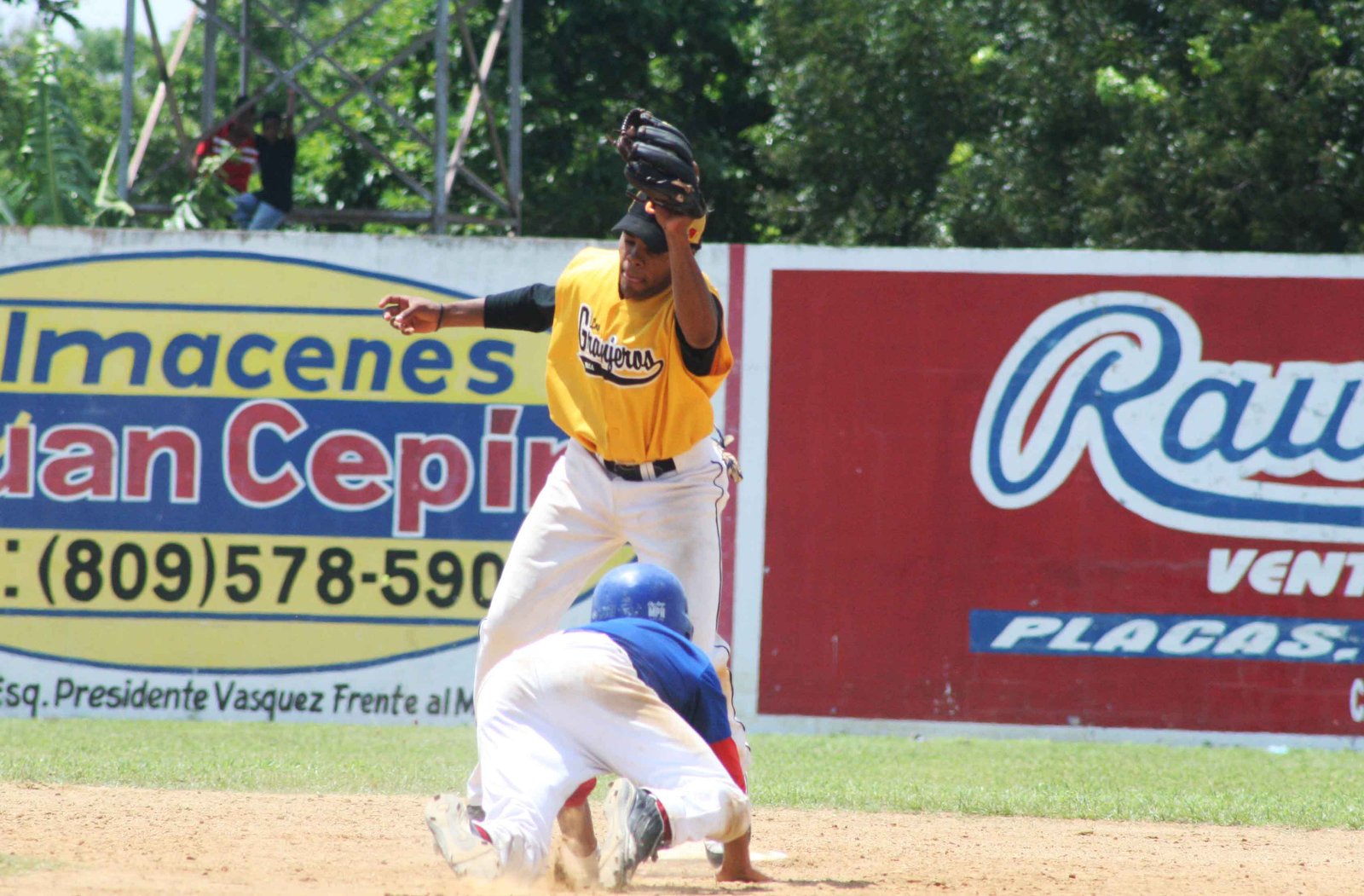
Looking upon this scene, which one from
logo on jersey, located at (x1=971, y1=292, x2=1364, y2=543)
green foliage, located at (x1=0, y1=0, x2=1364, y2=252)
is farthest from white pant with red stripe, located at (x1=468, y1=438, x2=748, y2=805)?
green foliage, located at (x1=0, y1=0, x2=1364, y2=252)

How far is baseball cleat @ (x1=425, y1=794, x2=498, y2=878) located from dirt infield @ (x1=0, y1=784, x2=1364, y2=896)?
0.14 meters

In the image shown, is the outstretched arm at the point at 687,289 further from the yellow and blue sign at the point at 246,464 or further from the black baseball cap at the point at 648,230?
the yellow and blue sign at the point at 246,464

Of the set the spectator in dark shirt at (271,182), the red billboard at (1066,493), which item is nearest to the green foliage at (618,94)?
the spectator in dark shirt at (271,182)

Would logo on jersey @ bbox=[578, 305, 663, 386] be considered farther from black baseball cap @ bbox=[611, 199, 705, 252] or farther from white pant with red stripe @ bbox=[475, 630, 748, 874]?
white pant with red stripe @ bbox=[475, 630, 748, 874]

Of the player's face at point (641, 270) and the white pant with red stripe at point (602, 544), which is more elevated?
the player's face at point (641, 270)

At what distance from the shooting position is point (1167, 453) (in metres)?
8.02

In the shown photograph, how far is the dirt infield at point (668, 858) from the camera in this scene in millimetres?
4328

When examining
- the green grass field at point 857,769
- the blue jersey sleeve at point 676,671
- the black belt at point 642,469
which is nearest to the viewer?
the blue jersey sleeve at point 676,671

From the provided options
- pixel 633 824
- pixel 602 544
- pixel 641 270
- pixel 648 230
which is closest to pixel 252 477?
pixel 602 544

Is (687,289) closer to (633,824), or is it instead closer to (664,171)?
(664,171)

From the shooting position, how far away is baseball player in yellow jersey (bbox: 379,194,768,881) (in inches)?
189

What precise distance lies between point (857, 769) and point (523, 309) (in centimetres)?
319

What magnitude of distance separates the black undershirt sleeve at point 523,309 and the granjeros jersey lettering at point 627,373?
0.10 meters

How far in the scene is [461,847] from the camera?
3789 mm
